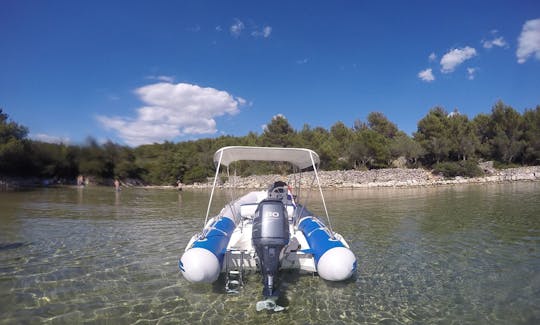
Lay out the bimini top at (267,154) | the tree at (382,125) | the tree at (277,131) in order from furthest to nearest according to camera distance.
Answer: the tree at (382,125) < the tree at (277,131) < the bimini top at (267,154)

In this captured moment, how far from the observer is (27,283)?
5559 millimetres

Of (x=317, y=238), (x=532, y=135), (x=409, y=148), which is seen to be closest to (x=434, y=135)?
(x=409, y=148)

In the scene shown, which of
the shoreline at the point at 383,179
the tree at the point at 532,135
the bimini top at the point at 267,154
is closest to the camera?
the bimini top at the point at 267,154

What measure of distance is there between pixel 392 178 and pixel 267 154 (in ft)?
109

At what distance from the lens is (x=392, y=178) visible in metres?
37.2

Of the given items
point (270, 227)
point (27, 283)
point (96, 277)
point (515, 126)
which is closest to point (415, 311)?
point (270, 227)

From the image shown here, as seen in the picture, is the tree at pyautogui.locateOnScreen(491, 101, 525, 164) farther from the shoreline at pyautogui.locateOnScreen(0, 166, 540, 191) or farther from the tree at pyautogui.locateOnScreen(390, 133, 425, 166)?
the tree at pyautogui.locateOnScreen(390, 133, 425, 166)

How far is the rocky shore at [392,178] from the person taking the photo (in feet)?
115

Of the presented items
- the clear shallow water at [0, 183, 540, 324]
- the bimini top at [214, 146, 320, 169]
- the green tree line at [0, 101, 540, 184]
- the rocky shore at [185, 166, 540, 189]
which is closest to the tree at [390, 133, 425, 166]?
the green tree line at [0, 101, 540, 184]

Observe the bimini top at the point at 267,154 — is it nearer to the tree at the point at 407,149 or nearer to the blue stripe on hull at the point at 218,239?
the blue stripe on hull at the point at 218,239

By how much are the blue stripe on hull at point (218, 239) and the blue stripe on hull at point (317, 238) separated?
1.49m

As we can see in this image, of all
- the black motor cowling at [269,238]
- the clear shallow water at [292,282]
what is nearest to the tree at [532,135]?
the clear shallow water at [292,282]

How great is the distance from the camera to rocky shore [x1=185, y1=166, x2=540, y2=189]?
1384 inches

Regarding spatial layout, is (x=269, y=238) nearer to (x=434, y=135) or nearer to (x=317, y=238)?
(x=317, y=238)
